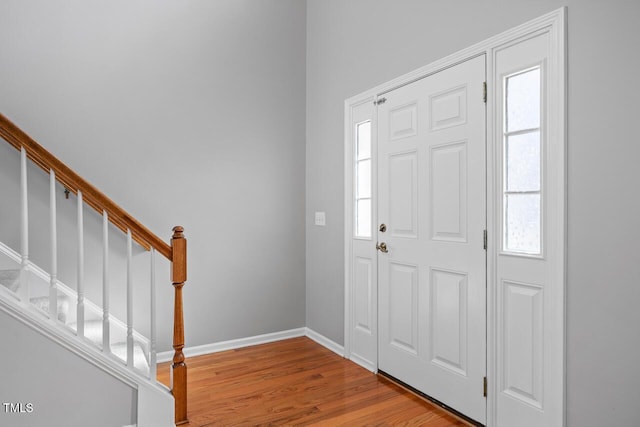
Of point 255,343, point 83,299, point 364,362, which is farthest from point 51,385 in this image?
point 364,362

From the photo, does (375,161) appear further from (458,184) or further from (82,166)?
(82,166)

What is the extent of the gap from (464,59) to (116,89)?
100 inches

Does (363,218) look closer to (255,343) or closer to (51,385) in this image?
(255,343)

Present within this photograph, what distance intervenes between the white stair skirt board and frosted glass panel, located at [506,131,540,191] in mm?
2021

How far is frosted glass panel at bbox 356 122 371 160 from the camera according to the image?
2.98m

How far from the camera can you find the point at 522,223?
1918mm

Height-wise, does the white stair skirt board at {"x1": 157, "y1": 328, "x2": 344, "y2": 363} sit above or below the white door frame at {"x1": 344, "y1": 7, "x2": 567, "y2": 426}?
below

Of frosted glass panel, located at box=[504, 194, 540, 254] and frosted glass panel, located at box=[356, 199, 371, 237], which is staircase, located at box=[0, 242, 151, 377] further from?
frosted glass panel, located at box=[504, 194, 540, 254]

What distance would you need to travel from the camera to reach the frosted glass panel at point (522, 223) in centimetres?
186

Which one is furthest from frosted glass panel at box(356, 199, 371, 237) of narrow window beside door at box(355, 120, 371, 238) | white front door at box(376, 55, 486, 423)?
white front door at box(376, 55, 486, 423)

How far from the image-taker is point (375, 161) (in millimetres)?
2863

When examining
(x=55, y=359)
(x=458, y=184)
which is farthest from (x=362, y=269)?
(x=55, y=359)

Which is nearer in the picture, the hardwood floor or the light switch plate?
the hardwood floor

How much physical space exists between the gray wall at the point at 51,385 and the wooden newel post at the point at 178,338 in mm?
281
